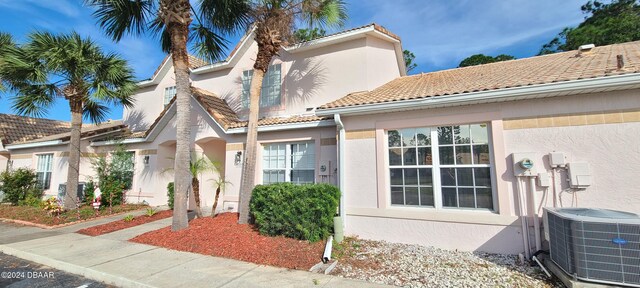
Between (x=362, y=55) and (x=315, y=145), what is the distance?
424 centimetres

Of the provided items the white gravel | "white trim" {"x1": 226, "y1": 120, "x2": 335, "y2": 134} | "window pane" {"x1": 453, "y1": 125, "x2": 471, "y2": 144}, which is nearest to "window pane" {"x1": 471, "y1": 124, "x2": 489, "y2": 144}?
"window pane" {"x1": 453, "y1": 125, "x2": 471, "y2": 144}

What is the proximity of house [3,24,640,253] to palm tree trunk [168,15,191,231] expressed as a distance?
238cm

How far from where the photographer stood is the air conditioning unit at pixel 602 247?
3.98 m

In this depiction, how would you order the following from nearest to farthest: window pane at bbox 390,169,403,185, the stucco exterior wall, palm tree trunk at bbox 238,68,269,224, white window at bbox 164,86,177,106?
the stucco exterior wall, window pane at bbox 390,169,403,185, palm tree trunk at bbox 238,68,269,224, white window at bbox 164,86,177,106

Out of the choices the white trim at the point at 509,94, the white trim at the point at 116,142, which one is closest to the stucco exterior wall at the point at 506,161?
the white trim at the point at 509,94

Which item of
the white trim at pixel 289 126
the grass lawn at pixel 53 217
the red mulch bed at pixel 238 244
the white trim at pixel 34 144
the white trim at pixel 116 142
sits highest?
the white trim at pixel 34 144

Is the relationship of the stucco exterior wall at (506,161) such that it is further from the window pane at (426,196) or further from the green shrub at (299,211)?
the green shrub at (299,211)

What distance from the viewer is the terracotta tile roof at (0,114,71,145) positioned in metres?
18.0

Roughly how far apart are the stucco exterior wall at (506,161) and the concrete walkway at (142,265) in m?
2.71

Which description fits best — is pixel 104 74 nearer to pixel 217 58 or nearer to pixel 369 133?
pixel 217 58

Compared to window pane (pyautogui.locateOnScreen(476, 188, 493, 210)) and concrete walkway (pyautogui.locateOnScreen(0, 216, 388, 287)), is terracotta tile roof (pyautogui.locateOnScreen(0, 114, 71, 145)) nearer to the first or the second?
concrete walkway (pyautogui.locateOnScreen(0, 216, 388, 287))

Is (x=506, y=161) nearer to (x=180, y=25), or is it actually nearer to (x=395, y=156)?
(x=395, y=156)

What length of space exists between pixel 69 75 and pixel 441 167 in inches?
564

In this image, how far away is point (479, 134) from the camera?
6.60 m
